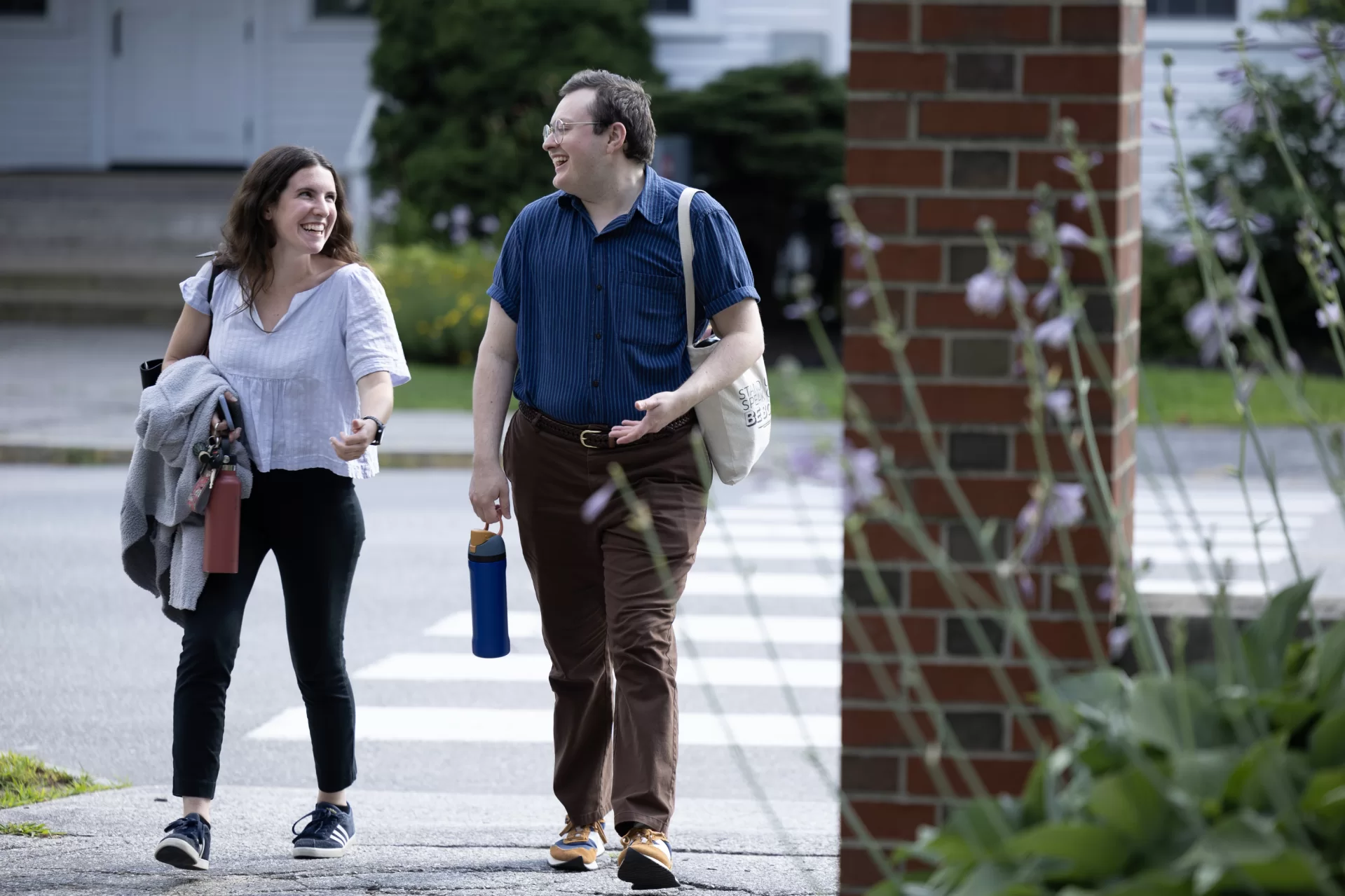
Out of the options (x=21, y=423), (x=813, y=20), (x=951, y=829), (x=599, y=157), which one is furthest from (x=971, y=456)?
(x=813, y=20)

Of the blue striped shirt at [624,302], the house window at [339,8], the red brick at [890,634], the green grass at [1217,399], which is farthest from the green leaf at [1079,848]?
the house window at [339,8]

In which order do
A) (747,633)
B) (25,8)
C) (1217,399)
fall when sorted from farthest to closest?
(25,8), (1217,399), (747,633)

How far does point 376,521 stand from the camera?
11.4 meters

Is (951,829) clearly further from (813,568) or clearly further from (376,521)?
(376,521)

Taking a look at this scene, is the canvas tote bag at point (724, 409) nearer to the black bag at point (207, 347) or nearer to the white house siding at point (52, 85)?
the black bag at point (207, 347)

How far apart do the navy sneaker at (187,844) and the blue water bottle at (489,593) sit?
0.83m

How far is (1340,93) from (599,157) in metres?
2.17

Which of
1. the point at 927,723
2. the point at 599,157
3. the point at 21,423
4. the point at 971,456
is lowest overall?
the point at 21,423

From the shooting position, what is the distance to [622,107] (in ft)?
15.4

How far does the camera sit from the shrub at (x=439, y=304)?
18109 millimetres

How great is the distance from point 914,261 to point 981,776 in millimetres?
941

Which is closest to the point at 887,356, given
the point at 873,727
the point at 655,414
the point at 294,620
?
the point at 873,727

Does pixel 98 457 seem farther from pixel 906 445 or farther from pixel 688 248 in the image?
pixel 906 445

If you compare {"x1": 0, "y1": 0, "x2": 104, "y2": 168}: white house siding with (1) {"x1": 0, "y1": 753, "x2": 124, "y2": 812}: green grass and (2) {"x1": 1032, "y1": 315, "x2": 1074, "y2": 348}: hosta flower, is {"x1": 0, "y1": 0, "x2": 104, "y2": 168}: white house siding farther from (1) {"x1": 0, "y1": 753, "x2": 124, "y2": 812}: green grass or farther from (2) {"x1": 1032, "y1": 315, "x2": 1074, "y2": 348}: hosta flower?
(2) {"x1": 1032, "y1": 315, "x2": 1074, "y2": 348}: hosta flower
